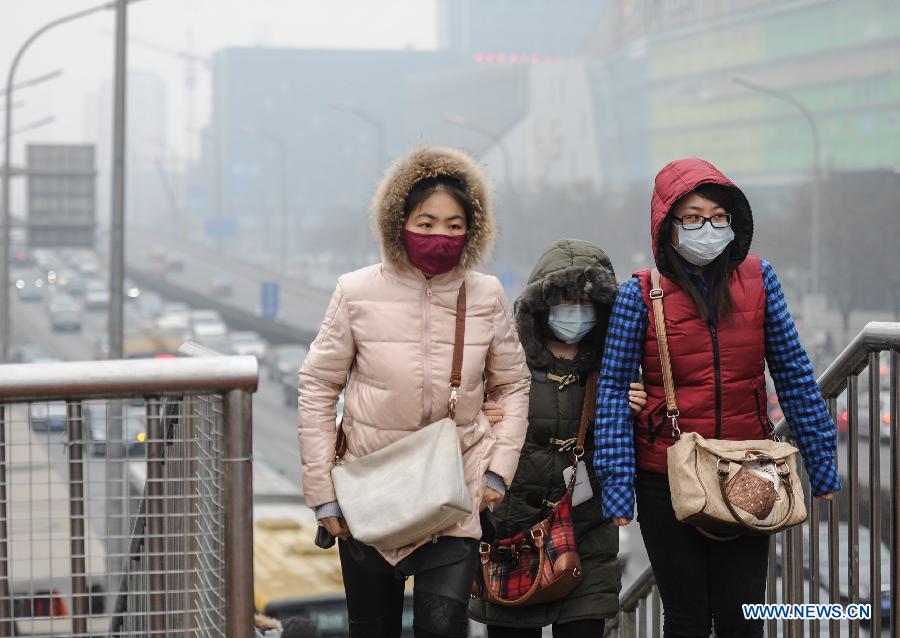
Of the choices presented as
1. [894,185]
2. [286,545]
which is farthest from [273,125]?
[286,545]

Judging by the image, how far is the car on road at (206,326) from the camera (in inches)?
2717

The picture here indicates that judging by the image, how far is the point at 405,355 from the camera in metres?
3.75

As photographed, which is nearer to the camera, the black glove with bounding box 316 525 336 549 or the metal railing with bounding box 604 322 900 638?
the black glove with bounding box 316 525 336 549

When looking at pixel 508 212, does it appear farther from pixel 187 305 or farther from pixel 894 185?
pixel 894 185

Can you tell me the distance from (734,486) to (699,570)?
343mm

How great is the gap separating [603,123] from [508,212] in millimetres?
17056

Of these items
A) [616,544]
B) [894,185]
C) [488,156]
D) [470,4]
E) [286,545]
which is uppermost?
[470,4]

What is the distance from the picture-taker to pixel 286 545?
11844 millimetres

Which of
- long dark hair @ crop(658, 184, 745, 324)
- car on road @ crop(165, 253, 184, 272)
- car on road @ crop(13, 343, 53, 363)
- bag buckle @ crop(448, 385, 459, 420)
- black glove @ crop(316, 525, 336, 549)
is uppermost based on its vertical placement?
car on road @ crop(165, 253, 184, 272)

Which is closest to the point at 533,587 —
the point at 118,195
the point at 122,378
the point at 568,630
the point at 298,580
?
the point at 568,630

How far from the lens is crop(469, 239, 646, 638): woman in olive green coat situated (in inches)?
170

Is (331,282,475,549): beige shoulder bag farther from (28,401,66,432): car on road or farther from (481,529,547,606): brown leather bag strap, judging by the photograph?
(28,401,66,432): car on road

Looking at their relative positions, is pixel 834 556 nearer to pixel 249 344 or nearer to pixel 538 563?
pixel 538 563

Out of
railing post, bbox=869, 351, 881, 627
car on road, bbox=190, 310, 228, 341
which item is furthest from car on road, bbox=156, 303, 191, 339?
railing post, bbox=869, 351, 881, 627
